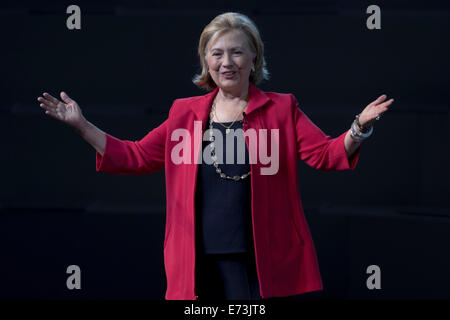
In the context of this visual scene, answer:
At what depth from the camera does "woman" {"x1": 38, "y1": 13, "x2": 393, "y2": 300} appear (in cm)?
187

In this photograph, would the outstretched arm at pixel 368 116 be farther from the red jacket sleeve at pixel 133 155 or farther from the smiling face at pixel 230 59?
the red jacket sleeve at pixel 133 155

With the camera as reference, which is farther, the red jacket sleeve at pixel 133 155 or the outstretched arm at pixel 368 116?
the red jacket sleeve at pixel 133 155

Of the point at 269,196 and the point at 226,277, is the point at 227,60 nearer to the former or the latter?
the point at 269,196

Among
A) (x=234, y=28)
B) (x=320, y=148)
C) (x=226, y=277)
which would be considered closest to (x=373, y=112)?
(x=320, y=148)

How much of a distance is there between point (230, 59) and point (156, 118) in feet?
3.85

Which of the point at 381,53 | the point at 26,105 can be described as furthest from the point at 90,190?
the point at 381,53

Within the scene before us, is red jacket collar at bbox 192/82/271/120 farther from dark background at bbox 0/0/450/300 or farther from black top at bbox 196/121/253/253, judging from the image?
dark background at bbox 0/0/450/300

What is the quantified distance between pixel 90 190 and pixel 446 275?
1698 mm

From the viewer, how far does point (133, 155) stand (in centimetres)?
205

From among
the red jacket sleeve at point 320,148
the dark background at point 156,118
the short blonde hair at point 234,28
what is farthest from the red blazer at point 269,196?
the dark background at point 156,118

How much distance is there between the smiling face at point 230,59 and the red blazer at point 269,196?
0.29 feet

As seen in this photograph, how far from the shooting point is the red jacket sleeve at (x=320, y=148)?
1.91 metres

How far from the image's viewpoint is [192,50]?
3064mm

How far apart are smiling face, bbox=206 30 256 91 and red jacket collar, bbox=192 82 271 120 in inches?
2.4
